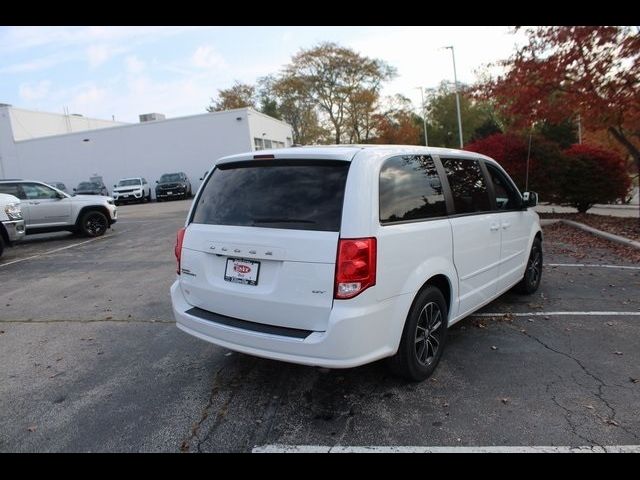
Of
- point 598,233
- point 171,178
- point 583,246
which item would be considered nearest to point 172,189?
point 171,178

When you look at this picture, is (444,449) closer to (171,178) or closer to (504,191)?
(504,191)

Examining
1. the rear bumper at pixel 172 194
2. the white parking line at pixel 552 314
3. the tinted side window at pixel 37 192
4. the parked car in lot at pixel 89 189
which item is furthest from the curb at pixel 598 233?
the parked car in lot at pixel 89 189

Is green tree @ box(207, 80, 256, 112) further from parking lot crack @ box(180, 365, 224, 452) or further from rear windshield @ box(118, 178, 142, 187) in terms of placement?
Result: parking lot crack @ box(180, 365, 224, 452)

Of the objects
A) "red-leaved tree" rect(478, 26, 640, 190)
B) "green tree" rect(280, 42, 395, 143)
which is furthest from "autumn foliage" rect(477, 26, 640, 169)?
"green tree" rect(280, 42, 395, 143)

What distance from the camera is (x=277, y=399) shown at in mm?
3412

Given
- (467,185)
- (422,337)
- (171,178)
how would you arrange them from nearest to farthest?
(422,337) < (467,185) < (171,178)

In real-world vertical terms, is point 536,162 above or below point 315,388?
above

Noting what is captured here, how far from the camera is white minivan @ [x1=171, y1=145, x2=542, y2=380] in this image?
2953mm

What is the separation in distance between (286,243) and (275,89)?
45.9 meters

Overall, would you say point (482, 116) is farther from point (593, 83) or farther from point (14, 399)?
point (14, 399)

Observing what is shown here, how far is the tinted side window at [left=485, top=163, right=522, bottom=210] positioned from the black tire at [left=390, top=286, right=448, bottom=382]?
5.91 ft

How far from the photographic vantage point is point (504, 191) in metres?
5.16

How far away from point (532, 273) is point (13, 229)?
10.3 m
